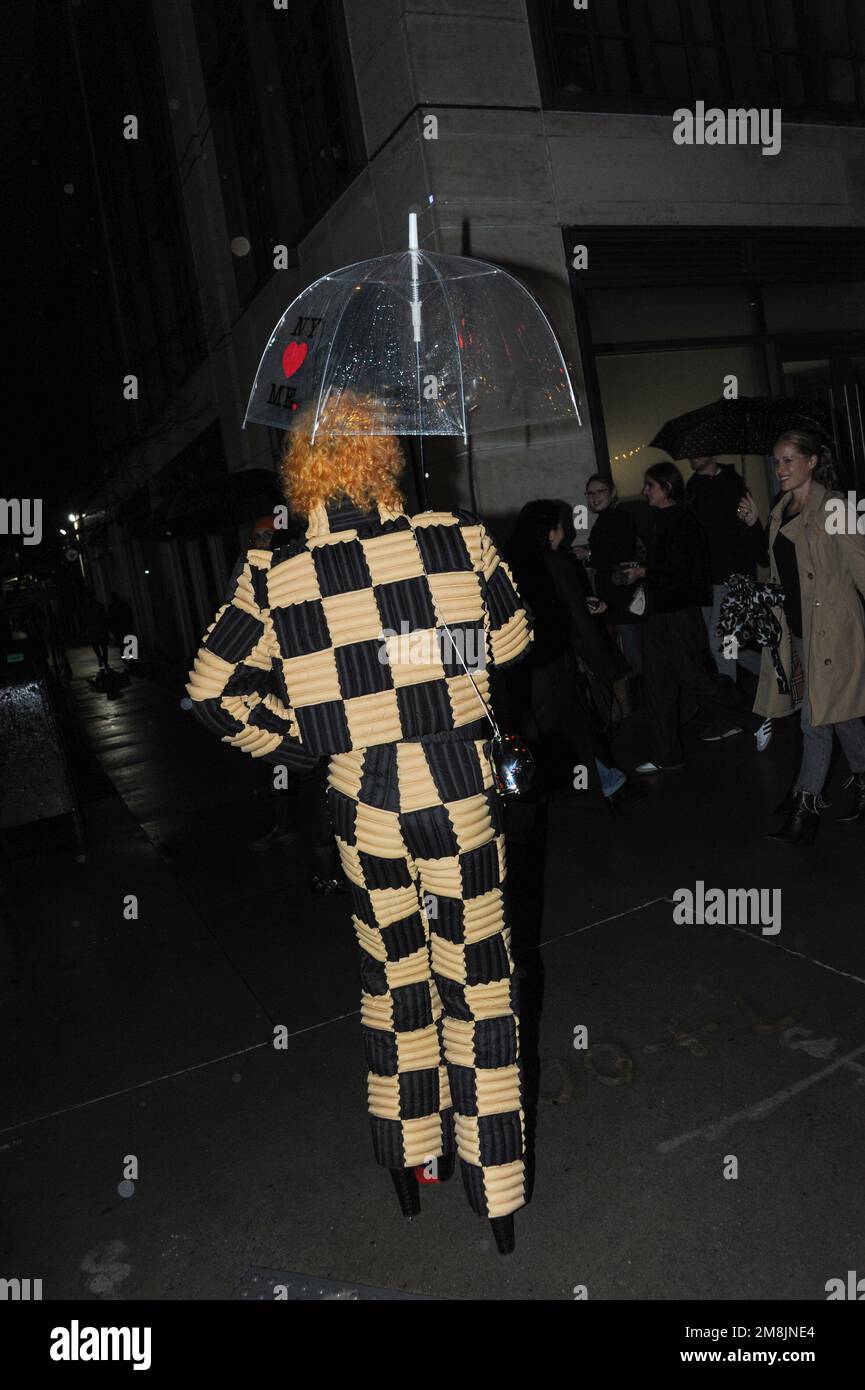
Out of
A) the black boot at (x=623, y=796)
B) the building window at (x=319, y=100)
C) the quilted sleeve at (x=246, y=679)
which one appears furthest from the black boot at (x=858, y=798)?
the building window at (x=319, y=100)

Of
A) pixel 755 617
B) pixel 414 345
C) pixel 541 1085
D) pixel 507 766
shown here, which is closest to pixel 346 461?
pixel 414 345

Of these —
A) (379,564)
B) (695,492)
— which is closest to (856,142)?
(695,492)

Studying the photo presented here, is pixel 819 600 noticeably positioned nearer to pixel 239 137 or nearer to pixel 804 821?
pixel 804 821

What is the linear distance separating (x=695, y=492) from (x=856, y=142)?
566cm

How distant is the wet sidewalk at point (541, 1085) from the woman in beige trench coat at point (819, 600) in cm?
35

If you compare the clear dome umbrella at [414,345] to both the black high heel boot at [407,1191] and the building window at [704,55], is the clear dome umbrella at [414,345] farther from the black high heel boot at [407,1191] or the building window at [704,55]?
the building window at [704,55]

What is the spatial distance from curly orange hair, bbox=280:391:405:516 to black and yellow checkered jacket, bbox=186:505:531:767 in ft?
0.15

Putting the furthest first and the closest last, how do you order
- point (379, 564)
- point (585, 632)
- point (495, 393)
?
point (585, 632) < point (495, 393) < point (379, 564)

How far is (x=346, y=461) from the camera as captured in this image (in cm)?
235

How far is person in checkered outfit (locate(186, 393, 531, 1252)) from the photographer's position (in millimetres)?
2314

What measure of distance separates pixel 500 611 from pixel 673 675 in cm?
446

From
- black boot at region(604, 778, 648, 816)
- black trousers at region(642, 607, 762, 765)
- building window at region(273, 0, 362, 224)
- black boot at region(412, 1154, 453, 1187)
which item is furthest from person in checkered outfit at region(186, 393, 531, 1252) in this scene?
building window at region(273, 0, 362, 224)

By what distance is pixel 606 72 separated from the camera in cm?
948
